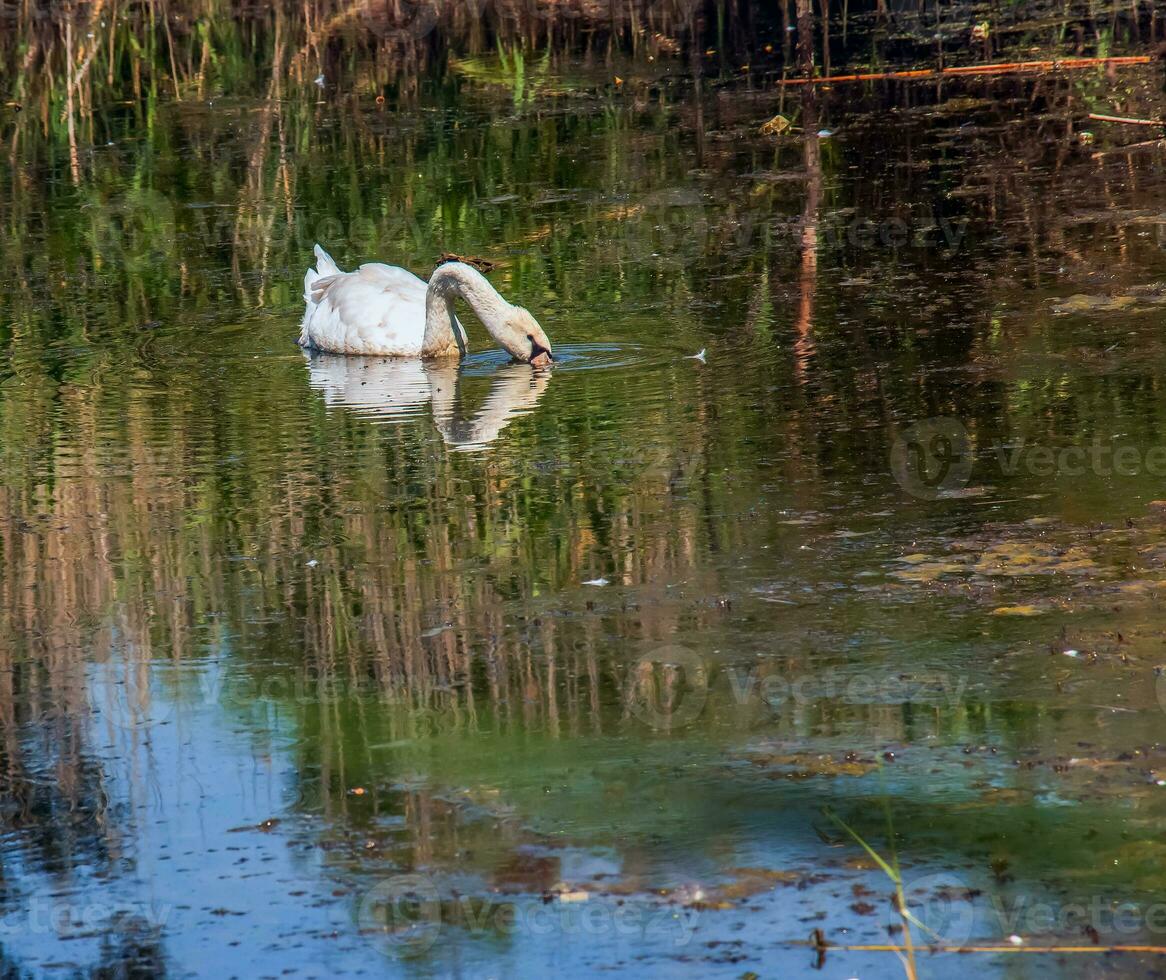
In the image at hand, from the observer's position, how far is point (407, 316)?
34.2 ft

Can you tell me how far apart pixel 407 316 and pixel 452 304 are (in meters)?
0.31

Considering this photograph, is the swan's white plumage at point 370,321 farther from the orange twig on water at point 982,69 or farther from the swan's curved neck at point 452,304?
the orange twig on water at point 982,69

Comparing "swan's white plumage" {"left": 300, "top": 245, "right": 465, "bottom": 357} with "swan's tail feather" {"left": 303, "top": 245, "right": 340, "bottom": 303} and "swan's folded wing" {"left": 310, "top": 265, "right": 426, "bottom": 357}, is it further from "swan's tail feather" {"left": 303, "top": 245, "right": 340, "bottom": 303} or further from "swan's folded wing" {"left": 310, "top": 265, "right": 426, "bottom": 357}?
"swan's tail feather" {"left": 303, "top": 245, "right": 340, "bottom": 303}

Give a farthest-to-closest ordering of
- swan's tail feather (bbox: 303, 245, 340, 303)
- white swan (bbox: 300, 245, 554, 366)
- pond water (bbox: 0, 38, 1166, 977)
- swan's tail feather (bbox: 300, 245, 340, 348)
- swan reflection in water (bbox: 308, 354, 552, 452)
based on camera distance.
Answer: swan's tail feather (bbox: 303, 245, 340, 303) → swan's tail feather (bbox: 300, 245, 340, 348) → white swan (bbox: 300, 245, 554, 366) → swan reflection in water (bbox: 308, 354, 552, 452) → pond water (bbox: 0, 38, 1166, 977)

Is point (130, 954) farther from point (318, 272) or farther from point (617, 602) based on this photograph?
point (318, 272)

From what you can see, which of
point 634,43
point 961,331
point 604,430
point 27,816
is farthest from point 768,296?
point 634,43

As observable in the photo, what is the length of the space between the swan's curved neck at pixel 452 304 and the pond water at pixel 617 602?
33cm

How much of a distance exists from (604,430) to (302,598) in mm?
2257

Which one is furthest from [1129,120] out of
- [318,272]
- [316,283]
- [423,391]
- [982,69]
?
[423,391]

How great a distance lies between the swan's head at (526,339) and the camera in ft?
31.8

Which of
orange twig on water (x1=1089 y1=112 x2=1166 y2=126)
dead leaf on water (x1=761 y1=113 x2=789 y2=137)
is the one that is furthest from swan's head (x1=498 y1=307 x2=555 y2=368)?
orange twig on water (x1=1089 y1=112 x2=1166 y2=126)

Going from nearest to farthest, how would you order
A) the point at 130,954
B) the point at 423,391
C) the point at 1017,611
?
1. the point at 130,954
2. the point at 1017,611
3. the point at 423,391

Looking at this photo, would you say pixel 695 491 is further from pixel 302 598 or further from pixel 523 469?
pixel 302 598

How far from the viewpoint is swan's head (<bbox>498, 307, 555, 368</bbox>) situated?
31.8ft
